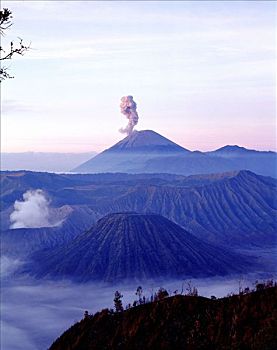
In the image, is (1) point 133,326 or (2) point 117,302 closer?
(1) point 133,326

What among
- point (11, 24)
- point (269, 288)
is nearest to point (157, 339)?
point (269, 288)

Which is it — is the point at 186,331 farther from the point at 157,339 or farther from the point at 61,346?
the point at 61,346

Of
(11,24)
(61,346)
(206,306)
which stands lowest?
(61,346)

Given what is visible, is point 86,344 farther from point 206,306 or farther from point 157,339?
point 206,306

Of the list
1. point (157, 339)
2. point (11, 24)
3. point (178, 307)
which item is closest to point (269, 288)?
point (178, 307)

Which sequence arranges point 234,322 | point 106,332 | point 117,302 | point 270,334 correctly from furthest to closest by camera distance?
point 117,302
point 106,332
point 234,322
point 270,334

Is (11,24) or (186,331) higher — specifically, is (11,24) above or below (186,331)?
above

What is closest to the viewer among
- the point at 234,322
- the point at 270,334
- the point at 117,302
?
the point at 270,334
